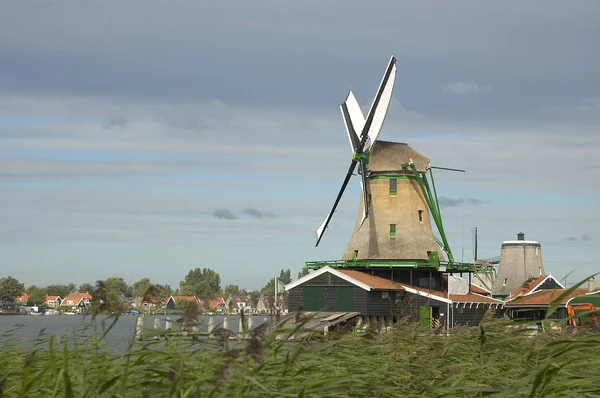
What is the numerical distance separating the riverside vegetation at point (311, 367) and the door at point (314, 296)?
120ft

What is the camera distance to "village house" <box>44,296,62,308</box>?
7009 inches

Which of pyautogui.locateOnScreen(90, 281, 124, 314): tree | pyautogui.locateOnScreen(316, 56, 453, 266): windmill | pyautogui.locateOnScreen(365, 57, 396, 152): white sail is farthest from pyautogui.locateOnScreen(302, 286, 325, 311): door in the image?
pyautogui.locateOnScreen(90, 281, 124, 314): tree

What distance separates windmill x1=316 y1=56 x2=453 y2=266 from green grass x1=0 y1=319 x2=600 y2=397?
37938 mm

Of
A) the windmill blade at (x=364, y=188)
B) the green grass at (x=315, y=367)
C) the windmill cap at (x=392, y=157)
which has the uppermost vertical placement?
the windmill cap at (x=392, y=157)

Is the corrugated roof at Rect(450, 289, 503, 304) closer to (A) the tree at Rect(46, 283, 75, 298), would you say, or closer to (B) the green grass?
(B) the green grass

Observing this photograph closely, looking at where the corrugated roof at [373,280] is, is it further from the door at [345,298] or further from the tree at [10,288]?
the tree at [10,288]

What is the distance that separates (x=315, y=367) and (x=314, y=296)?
1537 inches

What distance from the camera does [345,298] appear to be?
44.7m

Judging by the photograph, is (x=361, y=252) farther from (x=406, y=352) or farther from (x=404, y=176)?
(x=406, y=352)

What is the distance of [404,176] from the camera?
47094mm

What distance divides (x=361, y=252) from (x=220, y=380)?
4293cm

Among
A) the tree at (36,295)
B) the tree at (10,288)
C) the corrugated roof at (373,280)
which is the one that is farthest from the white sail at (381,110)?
the tree at (36,295)

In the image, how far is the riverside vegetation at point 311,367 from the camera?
5.30 metres

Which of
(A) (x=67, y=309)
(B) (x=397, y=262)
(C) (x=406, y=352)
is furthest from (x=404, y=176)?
(A) (x=67, y=309)
